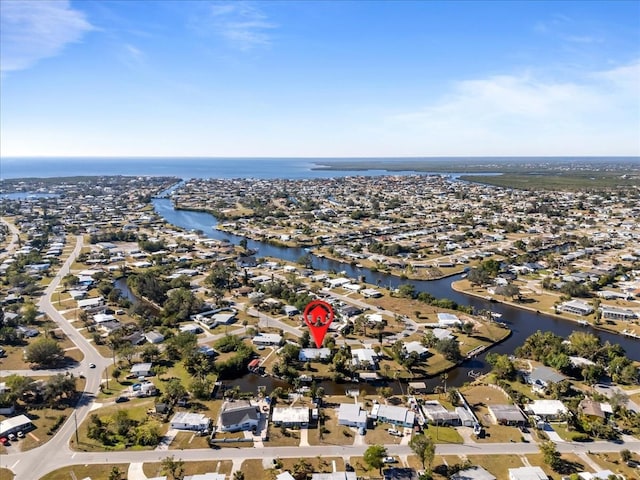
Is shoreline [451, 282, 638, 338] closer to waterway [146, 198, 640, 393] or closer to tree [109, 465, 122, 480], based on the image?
waterway [146, 198, 640, 393]

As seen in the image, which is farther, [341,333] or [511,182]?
[511,182]

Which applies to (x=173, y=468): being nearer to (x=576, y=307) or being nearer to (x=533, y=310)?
(x=533, y=310)

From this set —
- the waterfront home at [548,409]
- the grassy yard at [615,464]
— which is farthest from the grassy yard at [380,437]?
the grassy yard at [615,464]

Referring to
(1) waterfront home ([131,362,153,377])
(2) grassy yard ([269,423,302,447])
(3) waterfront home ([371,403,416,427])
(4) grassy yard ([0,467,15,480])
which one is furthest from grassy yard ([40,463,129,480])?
(3) waterfront home ([371,403,416,427])

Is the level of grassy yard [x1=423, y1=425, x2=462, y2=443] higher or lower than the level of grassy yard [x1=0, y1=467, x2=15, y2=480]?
higher

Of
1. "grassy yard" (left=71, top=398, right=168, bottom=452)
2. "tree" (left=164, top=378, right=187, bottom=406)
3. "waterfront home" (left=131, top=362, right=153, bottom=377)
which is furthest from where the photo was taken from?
"waterfront home" (left=131, top=362, right=153, bottom=377)

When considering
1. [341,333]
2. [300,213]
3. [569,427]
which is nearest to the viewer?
[569,427]

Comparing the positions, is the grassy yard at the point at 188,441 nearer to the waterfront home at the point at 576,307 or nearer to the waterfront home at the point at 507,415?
the waterfront home at the point at 507,415

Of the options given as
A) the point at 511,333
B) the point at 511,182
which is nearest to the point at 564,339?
the point at 511,333

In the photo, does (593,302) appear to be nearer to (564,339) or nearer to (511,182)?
(564,339)
